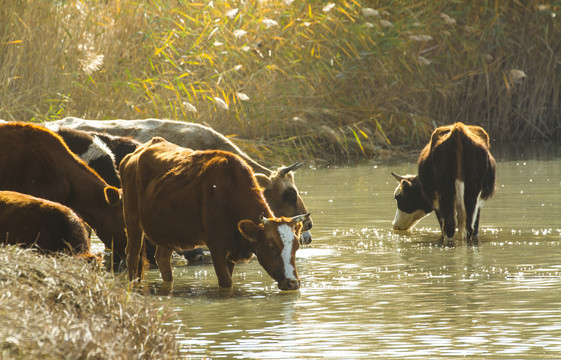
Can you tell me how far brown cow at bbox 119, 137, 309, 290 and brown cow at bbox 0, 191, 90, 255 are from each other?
52.7 inches

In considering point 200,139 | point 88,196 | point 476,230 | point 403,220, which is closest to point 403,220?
point 403,220

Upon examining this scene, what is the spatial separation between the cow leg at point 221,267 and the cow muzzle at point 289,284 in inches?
18.8

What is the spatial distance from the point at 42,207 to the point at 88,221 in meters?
2.20

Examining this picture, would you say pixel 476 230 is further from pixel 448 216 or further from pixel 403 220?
pixel 403 220

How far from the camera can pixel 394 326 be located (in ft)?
23.8

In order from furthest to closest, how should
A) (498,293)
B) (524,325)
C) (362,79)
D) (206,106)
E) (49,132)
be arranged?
(362,79) < (206,106) < (49,132) < (498,293) < (524,325)

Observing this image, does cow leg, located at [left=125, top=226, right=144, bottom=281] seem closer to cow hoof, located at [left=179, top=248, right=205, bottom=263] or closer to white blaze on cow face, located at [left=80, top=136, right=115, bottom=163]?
cow hoof, located at [left=179, top=248, right=205, bottom=263]

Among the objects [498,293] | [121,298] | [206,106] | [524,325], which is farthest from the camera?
[206,106]

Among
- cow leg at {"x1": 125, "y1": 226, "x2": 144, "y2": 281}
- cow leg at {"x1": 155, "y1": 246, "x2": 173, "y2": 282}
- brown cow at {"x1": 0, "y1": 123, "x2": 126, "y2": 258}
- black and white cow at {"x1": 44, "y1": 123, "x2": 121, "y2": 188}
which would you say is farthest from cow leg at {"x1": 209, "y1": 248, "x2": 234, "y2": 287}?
black and white cow at {"x1": 44, "y1": 123, "x2": 121, "y2": 188}

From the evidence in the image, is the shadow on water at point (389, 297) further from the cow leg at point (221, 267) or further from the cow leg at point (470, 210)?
the cow leg at point (470, 210)

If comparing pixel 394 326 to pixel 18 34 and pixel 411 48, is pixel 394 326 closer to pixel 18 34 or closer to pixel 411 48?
pixel 18 34

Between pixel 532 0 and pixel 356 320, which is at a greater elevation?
pixel 532 0

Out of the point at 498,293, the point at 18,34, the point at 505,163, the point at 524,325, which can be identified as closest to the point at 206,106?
the point at 18,34

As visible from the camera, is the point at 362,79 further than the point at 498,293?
Yes
